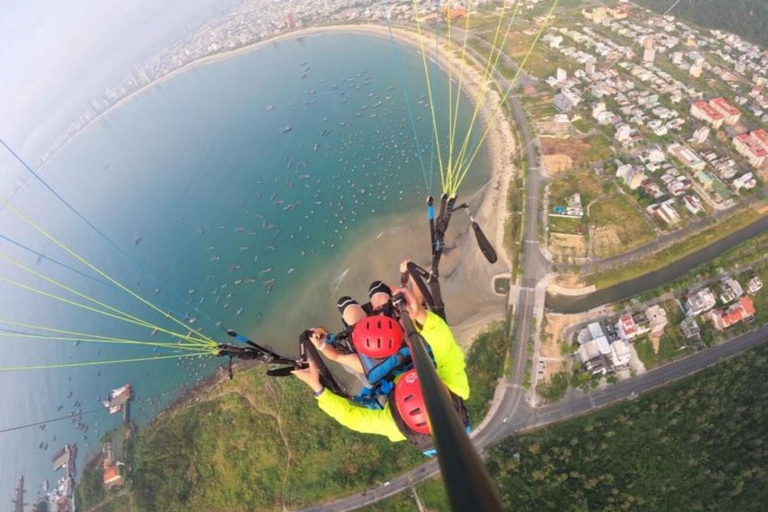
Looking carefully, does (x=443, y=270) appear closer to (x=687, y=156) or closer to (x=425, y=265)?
(x=425, y=265)

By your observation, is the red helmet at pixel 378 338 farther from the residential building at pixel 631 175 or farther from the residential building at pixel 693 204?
the residential building at pixel 693 204

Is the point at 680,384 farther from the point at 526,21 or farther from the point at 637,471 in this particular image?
the point at 526,21

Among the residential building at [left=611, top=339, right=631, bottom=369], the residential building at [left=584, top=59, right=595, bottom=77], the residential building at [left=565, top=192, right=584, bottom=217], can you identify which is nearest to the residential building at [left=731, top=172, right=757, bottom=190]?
the residential building at [left=565, top=192, right=584, bottom=217]

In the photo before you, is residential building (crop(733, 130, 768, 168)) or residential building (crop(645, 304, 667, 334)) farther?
residential building (crop(733, 130, 768, 168))

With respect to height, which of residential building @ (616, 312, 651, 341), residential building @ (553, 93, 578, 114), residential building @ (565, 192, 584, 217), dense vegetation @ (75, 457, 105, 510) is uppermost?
residential building @ (553, 93, 578, 114)

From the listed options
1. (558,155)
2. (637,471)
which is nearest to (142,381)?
(637,471)

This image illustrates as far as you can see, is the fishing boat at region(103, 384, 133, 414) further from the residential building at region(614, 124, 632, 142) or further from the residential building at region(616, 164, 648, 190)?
the residential building at region(614, 124, 632, 142)

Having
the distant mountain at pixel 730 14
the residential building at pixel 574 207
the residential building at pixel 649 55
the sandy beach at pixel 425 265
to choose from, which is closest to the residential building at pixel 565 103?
the sandy beach at pixel 425 265

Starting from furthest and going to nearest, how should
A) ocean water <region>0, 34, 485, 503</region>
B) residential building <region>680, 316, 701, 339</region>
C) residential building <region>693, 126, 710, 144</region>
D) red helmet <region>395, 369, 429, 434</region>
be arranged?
residential building <region>693, 126, 710, 144</region> → ocean water <region>0, 34, 485, 503</region> → residential building <region>680, 316, 701, 339</region> → red helmet <region>395, 369, 429, 434</region>
